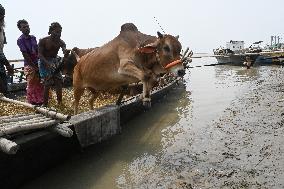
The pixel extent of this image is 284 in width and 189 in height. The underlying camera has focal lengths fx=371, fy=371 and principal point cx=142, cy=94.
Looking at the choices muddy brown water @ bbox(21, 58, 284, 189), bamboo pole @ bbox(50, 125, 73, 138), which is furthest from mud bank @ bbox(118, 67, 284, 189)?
bamboo pole @ bbox(50, 125, 73, 138)

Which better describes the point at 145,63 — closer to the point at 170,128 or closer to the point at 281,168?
the point at 170,128

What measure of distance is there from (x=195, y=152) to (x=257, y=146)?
1.11 m

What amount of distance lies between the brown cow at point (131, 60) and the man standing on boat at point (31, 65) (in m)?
1.86

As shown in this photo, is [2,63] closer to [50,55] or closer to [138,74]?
[50,55]

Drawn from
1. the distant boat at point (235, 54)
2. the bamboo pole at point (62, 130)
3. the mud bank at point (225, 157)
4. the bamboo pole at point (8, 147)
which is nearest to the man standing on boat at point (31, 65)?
the mud bank at point (225, 157)

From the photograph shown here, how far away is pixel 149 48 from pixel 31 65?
3.57 m

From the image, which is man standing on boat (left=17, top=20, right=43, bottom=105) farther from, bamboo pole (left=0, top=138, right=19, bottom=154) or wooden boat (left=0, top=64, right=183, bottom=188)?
bamboo pole (left=0, top=138, right=19, bottom=154)

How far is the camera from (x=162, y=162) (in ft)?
19.5

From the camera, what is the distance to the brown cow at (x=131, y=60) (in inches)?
272

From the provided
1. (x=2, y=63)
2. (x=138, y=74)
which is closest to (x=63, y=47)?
(x=2, y=63)

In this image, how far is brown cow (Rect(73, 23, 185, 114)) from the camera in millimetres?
6914

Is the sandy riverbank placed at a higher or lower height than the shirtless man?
lower

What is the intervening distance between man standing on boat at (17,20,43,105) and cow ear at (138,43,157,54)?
3284 millimetres

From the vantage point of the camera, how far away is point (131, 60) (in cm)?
704
